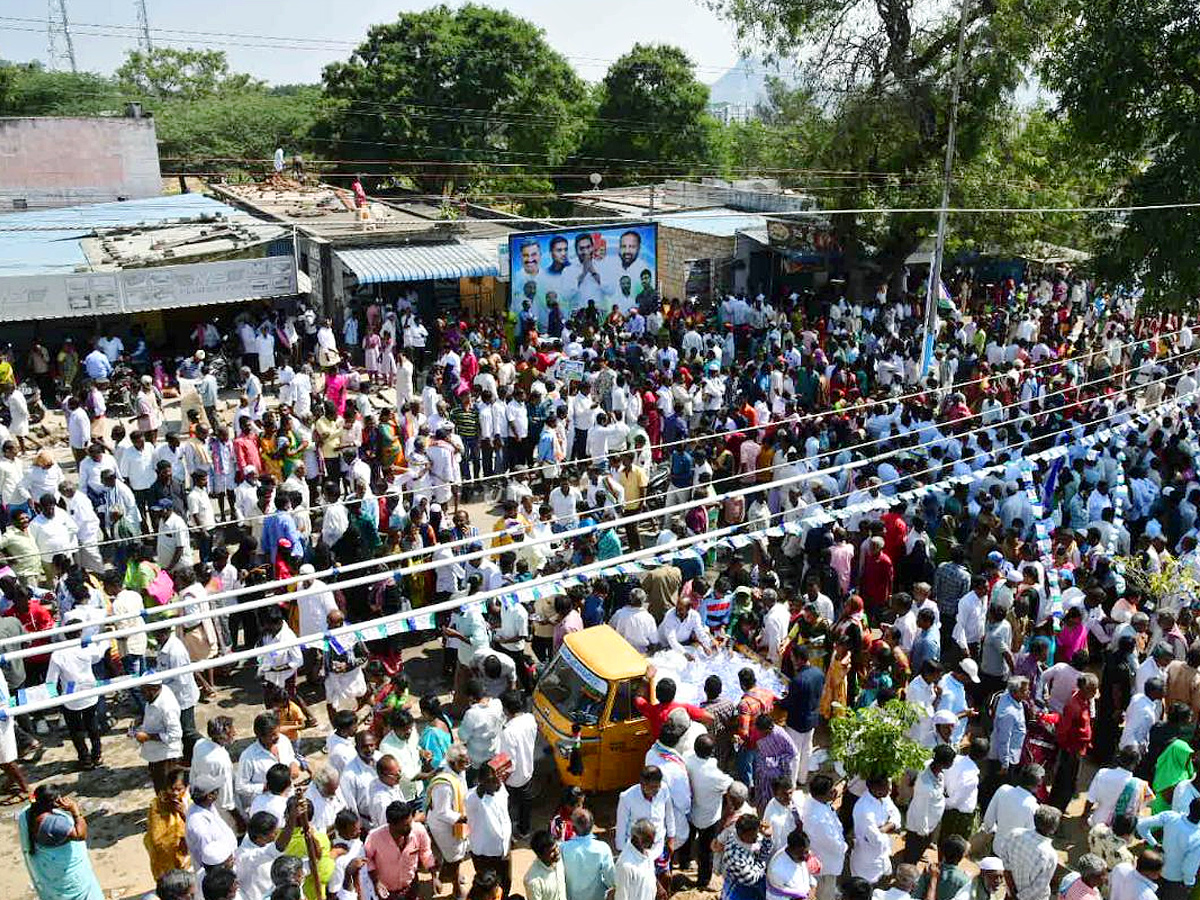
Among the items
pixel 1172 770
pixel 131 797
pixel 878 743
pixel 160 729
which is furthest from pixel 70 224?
pixel 1172 770

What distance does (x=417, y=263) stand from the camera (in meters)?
21.1

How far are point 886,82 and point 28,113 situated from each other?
50.0m

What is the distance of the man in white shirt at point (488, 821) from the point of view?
21.2ft

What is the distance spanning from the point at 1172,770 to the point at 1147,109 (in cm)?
1344

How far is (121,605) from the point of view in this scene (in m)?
8.42

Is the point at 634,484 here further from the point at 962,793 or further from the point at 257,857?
the point at 257,857

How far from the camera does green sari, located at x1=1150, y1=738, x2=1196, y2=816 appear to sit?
713cm

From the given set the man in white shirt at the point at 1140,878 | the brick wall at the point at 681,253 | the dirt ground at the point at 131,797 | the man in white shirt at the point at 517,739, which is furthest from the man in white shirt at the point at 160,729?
the brick wall at the point at 681,253

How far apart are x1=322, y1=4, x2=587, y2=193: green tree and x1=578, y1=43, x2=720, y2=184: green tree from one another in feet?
11.3

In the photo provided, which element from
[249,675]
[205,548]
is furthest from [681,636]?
[205,548]

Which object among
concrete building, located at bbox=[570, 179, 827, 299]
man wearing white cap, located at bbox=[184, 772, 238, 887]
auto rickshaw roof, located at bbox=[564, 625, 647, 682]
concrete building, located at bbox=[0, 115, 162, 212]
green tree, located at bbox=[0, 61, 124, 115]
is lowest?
man wearing white cap, located at bbox=[184, 772, 238, 887]

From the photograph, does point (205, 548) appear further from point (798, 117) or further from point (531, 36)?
point (531, 36)

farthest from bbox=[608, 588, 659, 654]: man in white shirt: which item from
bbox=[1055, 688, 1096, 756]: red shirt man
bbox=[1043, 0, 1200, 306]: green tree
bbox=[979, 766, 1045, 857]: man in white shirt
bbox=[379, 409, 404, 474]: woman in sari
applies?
bbox=[1043, 0, 1200, 306]: green tree

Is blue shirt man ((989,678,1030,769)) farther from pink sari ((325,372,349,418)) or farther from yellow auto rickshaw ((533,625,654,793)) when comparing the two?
pink sari ((325,372,349,418))
